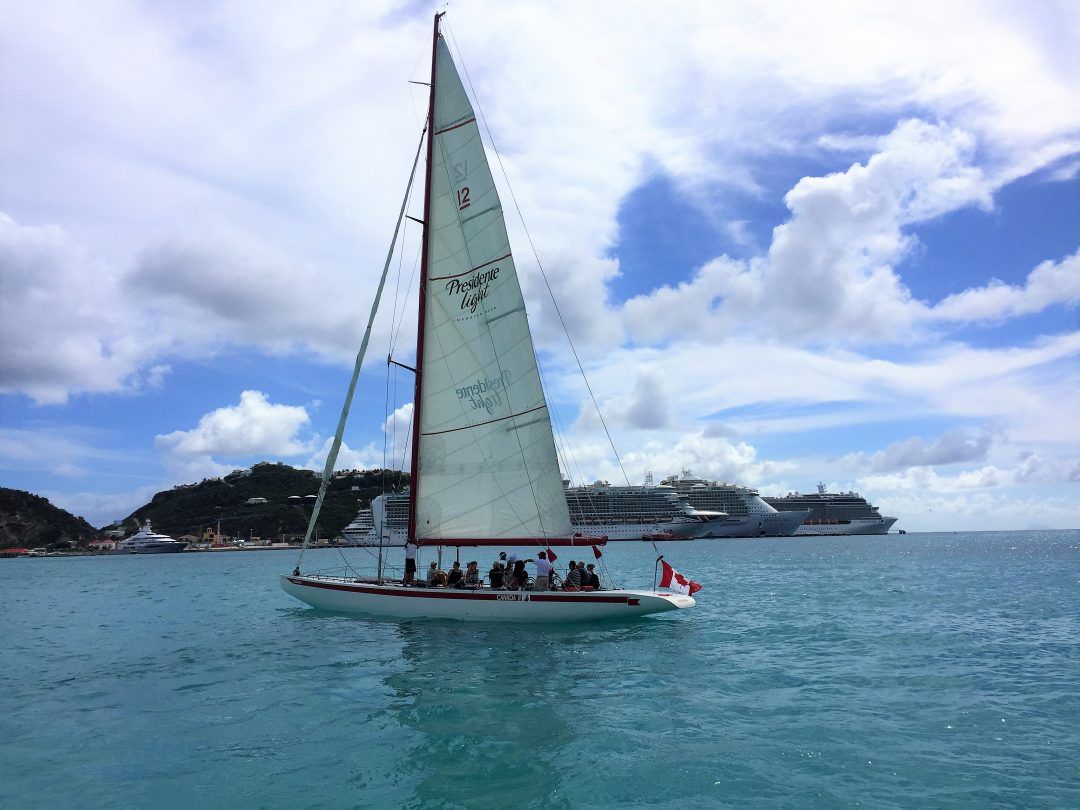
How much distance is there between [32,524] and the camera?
142500 millimetres

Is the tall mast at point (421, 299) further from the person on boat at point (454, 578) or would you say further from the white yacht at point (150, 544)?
the white yacht at point (150, 544)

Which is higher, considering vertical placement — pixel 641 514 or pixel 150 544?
pixel 641 514

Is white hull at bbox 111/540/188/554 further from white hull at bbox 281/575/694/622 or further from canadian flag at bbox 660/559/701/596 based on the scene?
canadian flag at bbox 660/559/701/596

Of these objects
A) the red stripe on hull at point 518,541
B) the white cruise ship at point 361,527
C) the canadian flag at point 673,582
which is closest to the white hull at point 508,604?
the canadian flag at point 673,582

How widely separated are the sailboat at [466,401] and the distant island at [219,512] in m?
115

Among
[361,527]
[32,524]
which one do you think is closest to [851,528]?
[361,527]

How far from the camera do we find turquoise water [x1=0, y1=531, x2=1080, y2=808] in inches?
306

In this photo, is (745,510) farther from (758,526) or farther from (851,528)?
(851,528)

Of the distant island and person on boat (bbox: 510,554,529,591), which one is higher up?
the distant island

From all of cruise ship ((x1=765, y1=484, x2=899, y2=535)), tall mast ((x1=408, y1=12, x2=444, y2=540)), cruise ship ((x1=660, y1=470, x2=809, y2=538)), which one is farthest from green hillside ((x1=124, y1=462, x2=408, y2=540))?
tall mast ((x1=408, y1=12, x2=444, y2=540))

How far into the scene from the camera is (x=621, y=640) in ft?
55.8

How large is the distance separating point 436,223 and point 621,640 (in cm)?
1371

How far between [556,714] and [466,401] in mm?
11517

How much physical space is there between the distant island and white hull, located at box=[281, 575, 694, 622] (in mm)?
115808
